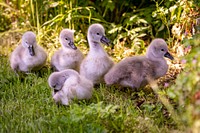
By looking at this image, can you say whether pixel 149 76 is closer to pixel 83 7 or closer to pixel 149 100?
pixel 149 100

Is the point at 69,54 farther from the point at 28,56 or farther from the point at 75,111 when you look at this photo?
the point at 75,111

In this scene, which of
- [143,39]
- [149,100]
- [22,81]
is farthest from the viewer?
[143,39]

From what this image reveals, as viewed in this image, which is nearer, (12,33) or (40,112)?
(40,112)

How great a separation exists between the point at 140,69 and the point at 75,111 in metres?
1.06

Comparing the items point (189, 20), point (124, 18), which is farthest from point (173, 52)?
point (124, 18)

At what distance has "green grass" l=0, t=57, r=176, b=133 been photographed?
3.42 metres

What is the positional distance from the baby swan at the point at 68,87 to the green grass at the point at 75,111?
7 centimetres

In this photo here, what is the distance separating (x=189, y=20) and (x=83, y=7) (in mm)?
1417

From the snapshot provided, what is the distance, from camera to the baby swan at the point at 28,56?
4793 mm

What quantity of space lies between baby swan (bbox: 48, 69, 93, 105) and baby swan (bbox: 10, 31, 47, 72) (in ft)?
2.86

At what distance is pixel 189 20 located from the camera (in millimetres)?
5188

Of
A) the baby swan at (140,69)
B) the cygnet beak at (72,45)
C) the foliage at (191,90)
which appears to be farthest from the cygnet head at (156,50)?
the foliage at (191,90)

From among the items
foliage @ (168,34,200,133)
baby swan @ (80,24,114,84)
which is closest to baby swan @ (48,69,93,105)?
baby swan @ (80,24,114,84)

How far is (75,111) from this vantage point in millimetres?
3371
